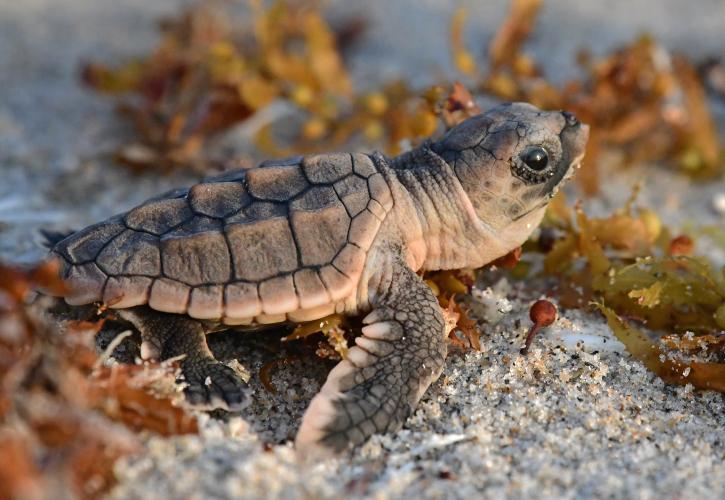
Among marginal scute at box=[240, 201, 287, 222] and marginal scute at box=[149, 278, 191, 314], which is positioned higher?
marginal scute at box=[240, 201, 287, 222]

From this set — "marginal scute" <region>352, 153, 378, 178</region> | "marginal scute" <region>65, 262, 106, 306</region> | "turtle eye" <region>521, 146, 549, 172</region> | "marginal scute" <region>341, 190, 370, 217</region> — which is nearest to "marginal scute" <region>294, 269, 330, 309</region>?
"marginal scute" <region>341, 190, 370, 217</region>

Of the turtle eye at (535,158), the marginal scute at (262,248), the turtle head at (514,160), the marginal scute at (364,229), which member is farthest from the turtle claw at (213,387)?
the turtle eye at (535,158)

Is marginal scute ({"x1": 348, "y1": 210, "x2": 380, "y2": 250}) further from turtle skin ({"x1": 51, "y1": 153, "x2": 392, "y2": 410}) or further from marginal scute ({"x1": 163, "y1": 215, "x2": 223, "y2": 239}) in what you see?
marginal scute ({"x1": 163, "y1": 215, "x2": 223, "y2": 239})

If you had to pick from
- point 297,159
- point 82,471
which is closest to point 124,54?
point 297,159

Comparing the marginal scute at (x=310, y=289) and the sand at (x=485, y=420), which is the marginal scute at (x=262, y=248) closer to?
the marginal scute at (x=310, y=289)

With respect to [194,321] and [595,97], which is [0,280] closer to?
[194,321]

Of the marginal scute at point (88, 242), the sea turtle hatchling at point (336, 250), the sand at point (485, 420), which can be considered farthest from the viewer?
the marginal scute at point (88, 242)
